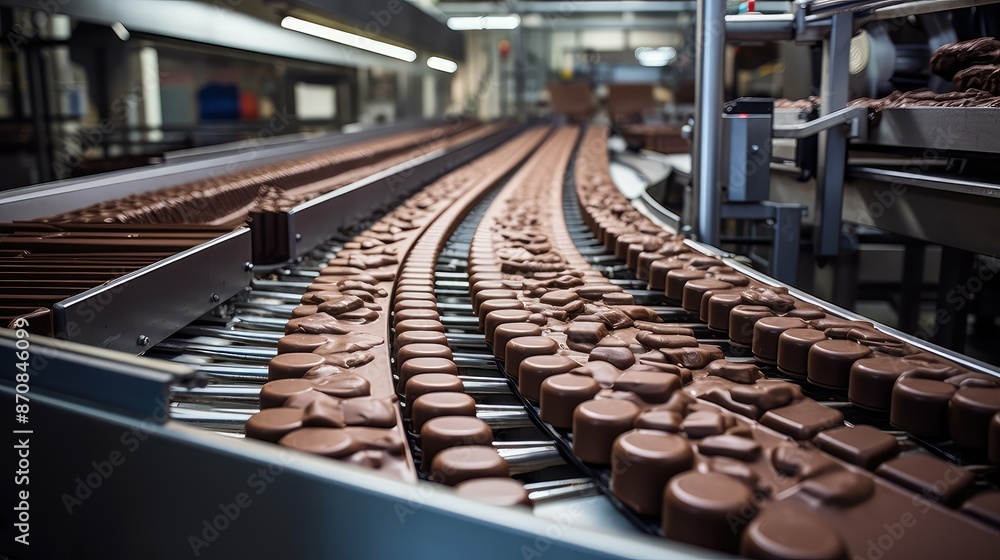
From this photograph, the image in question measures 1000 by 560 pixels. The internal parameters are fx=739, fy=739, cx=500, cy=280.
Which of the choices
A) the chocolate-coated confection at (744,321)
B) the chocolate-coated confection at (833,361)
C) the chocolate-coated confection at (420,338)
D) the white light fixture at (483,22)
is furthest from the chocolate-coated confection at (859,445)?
the white light fixture at (483,22)

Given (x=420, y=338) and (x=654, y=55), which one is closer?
(x=420, y=338)

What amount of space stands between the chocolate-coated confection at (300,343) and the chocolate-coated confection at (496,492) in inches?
18.4

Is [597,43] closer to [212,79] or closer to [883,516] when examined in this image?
[212,79]

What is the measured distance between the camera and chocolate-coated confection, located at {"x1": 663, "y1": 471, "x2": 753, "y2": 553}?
2.02 ft

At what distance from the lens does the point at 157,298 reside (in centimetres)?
124

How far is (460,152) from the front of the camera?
4.97m

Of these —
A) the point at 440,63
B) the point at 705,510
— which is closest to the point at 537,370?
the point at 705,510

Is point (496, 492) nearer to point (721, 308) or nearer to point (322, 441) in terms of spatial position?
point (322, 441)

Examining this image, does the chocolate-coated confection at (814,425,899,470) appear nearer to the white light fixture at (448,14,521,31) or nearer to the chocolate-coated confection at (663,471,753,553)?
the chocolate-coated confection at (663,471,753,553)

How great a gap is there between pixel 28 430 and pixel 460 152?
4.33m

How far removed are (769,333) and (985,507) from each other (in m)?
0.54

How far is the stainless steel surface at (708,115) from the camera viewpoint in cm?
199

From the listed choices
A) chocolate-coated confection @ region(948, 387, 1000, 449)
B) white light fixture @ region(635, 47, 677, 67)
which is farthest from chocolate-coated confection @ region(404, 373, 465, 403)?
white light fixture @ region(635, 47, 677, 67)

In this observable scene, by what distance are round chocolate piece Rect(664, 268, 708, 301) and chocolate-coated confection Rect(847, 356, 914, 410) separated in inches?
21.7
